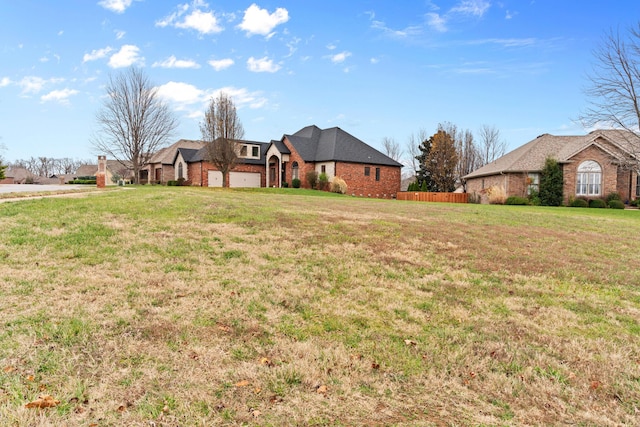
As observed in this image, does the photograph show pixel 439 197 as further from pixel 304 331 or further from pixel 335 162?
pixel 304 331

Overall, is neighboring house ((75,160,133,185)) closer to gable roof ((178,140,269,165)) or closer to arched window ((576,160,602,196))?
gable roof ((178,140,269,165))

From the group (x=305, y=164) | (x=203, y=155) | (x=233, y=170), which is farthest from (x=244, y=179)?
(x=305, y=164)

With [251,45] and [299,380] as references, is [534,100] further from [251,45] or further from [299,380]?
[299,380]

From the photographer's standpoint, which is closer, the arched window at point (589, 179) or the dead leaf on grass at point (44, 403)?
the dead leaf on grass at point (44, 403)

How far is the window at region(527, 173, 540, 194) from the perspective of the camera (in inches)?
1155

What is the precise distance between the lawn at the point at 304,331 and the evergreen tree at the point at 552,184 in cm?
2271

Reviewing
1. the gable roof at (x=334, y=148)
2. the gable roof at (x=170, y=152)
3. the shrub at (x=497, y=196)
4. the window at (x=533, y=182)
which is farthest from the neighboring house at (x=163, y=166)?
the window at (x=533, y=182)

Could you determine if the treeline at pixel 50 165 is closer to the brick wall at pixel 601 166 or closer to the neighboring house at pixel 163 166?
the neighboring house at pixel 163 166

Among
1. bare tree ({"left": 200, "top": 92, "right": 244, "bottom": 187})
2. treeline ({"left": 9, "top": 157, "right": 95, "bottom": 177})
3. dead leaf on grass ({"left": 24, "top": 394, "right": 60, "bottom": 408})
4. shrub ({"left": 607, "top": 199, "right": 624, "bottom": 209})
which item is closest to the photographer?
dead leaf on grass ({"left": 24, "top": 394, "right": 60, "bottom": 408})

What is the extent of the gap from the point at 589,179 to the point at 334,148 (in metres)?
20.9

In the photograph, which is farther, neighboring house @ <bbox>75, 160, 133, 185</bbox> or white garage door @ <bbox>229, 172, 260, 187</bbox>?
neighboring house @ <bbox>75, 160, 133, 185</bbox>

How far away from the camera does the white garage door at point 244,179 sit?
38.5 m

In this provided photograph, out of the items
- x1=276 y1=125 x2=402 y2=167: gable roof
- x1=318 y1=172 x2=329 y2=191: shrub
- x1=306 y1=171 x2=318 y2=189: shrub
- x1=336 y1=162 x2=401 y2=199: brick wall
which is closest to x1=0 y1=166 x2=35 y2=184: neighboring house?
x1=276 y1=125 x2=402 y2=167: gable roof

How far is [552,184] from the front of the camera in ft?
91.9
